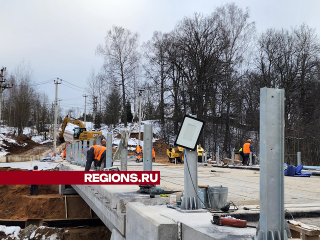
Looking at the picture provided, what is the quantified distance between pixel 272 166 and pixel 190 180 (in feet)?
6.31

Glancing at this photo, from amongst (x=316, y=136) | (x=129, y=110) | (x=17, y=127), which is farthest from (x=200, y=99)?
(x=17, y=127)

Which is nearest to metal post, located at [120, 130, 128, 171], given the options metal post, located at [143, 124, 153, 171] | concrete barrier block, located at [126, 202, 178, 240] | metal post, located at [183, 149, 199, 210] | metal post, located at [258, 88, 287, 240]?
metal post, located at [143, 124, 153, 171]

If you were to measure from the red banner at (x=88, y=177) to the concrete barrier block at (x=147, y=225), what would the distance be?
→ 1075mm

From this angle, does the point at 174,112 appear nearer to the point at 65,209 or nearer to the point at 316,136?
the point at 316,136

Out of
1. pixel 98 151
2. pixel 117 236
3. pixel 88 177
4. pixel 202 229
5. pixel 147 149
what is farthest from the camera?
pixel 98 151

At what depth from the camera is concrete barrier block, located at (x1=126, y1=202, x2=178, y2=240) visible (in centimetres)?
359

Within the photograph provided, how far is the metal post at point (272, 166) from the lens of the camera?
254 centimetres

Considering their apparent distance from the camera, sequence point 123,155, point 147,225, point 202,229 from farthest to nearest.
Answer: point 123,155 < point 147,225 < point 202,229

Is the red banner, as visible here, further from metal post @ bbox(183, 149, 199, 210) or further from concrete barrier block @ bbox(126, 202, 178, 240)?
metal post @ bbox(183, 149, 199, 210)

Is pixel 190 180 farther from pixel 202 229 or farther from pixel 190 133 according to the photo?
pixel 202 229

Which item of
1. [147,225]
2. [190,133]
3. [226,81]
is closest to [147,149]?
[190,133]

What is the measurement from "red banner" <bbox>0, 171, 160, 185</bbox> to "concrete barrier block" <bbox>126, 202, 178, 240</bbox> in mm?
1075

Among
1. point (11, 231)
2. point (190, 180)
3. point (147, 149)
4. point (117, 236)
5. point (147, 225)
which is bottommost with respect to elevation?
point (11, 231)

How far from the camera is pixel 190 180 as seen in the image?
4359 mm
